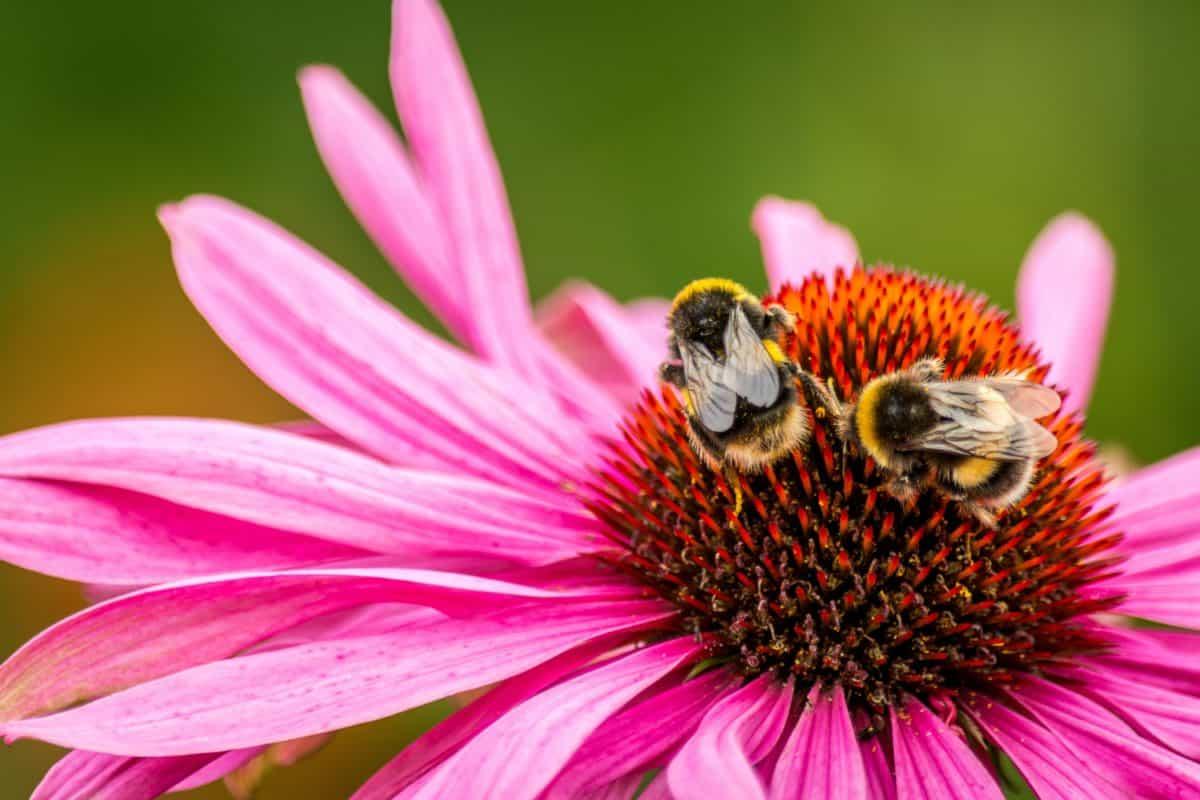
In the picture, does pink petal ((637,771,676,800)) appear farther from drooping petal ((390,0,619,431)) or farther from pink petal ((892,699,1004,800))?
drooping petal ((390,0,619,431))

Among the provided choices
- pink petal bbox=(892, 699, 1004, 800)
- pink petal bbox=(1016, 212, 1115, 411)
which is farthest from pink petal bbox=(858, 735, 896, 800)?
pink petal bbox=(1016, 212, 1115, 411)

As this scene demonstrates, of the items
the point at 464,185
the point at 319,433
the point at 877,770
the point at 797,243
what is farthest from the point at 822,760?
the point at 797,243

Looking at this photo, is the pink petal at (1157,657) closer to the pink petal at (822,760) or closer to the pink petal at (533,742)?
the pink petal at (822,760)

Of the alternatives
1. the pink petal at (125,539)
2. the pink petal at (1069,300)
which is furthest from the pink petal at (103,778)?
the pink petal at (1069,300)

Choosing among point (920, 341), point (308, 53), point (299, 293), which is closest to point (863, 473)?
point (920, 341)

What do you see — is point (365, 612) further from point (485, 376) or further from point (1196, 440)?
point (1196, 440)
